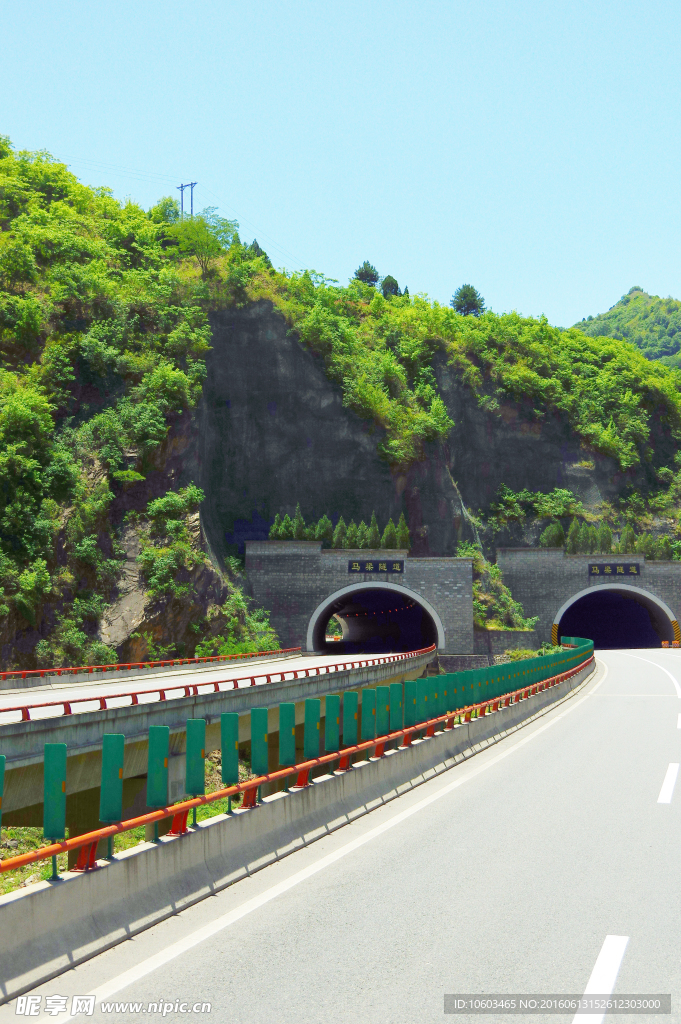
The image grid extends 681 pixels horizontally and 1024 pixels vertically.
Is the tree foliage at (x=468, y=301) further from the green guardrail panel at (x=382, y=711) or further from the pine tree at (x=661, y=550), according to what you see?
the green guardrail panel at (x=382, y=711)

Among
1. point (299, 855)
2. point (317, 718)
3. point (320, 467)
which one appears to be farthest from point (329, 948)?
point (320, 467)

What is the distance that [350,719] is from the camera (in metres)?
12.2

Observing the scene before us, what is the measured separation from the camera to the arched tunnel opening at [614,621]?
66750 millimetres

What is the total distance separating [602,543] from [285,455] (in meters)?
23.4

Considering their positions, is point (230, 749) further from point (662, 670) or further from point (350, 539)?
point (350, 539)

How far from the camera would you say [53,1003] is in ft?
16.7

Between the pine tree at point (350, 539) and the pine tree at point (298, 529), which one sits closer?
the pine tree at point (298, 529)

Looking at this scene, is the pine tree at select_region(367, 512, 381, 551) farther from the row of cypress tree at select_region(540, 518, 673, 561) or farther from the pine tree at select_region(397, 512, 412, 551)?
the row of cypress tree at select_region(540, 518, 673, 561)

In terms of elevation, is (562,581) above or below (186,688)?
above

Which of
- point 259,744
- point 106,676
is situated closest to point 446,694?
point 259,744

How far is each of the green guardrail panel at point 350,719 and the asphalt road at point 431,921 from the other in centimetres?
105

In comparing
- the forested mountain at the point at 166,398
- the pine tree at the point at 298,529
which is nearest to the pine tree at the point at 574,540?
the forested mountain at the point at 166,398

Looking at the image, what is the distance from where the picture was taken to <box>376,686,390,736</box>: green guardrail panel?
1311cm

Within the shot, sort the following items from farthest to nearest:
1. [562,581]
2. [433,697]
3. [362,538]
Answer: [562,581] < [362,538] < [433,697]
